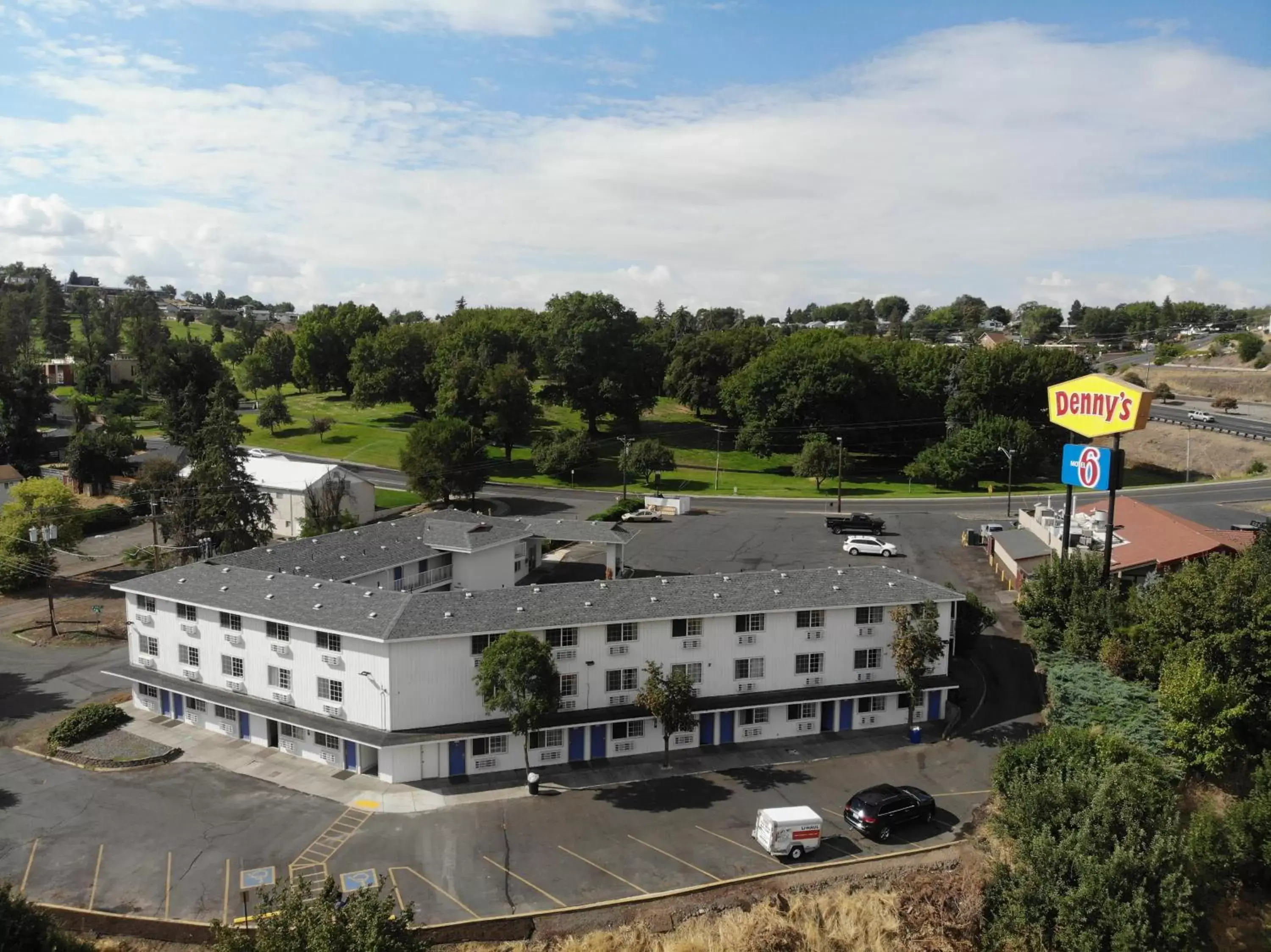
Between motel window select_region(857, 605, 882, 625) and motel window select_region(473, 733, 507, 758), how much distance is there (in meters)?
19.5

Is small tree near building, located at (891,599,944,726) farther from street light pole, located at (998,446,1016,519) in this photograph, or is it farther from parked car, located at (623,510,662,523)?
street light pole, located at (998,446,1016,519)

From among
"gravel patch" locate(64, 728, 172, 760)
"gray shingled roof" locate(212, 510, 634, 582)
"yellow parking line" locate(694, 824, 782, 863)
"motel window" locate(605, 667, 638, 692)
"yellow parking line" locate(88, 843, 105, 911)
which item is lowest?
"yellow parking line" locate(694, 824, 782, 863)

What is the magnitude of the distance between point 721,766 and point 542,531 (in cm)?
2822

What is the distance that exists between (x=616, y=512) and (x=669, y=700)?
49855 millimetres

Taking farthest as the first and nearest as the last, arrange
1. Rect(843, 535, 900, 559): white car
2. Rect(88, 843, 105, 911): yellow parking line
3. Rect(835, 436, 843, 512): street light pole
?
Rect(835, 436, 843, 512): street light pole
Rect(843, 535, 900, 559): white car
Rect(88, 843, 105, 911): yellow parking line

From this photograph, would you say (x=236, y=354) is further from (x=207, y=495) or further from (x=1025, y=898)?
(x=1025, y=898)

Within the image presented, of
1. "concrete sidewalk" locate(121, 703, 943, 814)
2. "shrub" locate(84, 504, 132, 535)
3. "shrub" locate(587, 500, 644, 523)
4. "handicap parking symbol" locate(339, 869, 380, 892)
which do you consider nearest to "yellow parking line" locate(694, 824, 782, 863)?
"concrete sidewalk" locate(121, 703, 943, 814)

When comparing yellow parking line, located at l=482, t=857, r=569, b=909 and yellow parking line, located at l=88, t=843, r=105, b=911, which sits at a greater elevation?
yellow parking line, located at l=88, t=843, r=105, b=911

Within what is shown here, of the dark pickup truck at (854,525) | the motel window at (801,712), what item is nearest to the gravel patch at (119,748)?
the motel window at (801,712)

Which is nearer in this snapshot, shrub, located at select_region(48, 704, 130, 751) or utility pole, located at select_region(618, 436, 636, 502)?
shrub, located at select_region(48, 704, 130, 751)

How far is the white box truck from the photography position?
3516cm

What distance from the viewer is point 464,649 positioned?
41500 millimetres

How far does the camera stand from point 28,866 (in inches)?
1337

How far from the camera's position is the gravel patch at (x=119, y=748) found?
141 feet
